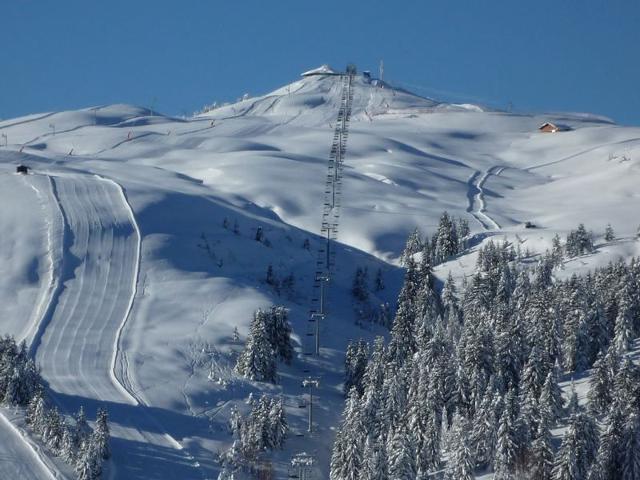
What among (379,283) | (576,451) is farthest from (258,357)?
(379,283)

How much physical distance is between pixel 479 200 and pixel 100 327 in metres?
97.5

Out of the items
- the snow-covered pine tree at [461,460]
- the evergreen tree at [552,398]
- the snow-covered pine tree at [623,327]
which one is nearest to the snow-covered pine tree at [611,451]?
the evergreen tree at [552,398]

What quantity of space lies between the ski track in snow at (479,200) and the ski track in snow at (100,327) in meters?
50.7

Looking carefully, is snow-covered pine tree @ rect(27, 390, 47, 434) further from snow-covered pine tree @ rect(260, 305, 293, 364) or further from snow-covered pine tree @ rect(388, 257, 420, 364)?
snow-covered pine tree @ rect(388, 257, 420, 364)

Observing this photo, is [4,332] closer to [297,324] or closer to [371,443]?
[297,324]

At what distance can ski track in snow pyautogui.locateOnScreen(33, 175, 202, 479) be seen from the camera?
61312mm

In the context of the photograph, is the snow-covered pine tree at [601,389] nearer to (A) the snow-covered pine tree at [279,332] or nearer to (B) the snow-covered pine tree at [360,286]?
(A) the snow-covered pine tree at [279,332]

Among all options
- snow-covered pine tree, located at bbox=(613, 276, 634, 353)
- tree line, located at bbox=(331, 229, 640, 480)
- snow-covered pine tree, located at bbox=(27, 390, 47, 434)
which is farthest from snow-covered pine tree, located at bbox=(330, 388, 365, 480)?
snow-covered pine tree, located at bbox=(613, 276, 634, 353)

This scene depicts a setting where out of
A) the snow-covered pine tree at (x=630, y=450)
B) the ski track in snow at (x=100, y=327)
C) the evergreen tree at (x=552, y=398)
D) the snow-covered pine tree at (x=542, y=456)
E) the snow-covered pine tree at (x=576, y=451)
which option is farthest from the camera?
the ski track in snow at (x=100, y=327)

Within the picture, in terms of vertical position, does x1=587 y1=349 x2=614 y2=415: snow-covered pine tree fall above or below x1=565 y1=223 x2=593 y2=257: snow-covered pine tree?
below

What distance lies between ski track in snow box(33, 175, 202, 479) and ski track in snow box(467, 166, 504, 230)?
5066cm

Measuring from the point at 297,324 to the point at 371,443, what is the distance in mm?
27140

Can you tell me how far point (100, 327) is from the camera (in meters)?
78.3

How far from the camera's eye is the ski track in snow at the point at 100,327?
6131 cm
